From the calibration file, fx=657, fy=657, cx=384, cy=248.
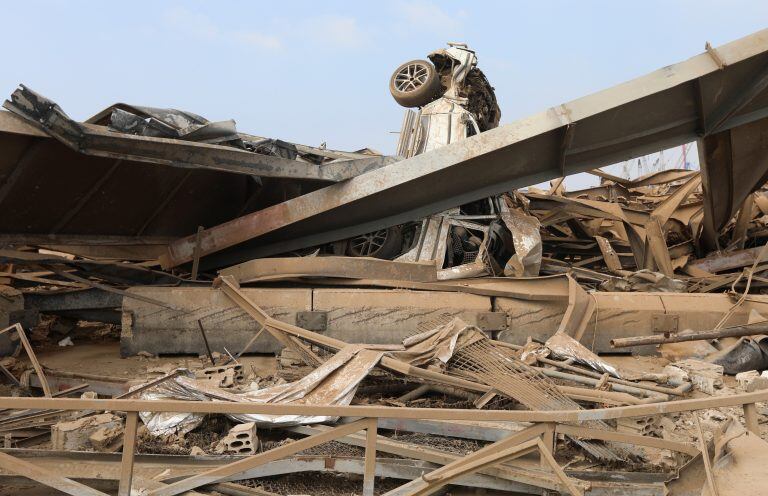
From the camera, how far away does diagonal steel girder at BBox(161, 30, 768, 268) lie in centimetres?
562

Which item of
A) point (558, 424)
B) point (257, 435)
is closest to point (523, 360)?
point (558, 424)

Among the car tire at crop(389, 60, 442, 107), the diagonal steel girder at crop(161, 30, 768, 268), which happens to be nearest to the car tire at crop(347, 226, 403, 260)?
the diagonal steel girder at crop(161, 30, 768, 268)

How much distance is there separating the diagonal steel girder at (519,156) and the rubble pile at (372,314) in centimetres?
2

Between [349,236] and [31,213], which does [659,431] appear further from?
[31,213]

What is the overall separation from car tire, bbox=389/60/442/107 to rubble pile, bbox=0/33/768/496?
0.08 metres

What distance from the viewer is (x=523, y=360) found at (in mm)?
4395

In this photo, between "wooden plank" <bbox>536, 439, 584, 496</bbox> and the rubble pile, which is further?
the rubble pile

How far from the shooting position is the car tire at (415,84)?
27.8 feet

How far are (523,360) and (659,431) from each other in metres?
0.93

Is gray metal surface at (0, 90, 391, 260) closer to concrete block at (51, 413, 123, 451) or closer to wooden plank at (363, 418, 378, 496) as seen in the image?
concrete block at (51, 413, 123, 451)

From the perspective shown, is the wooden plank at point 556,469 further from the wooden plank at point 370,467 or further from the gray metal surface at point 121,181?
the gray metal surface at point 121,181

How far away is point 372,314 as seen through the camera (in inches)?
216

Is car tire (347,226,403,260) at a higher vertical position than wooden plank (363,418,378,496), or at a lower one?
Answer: higher

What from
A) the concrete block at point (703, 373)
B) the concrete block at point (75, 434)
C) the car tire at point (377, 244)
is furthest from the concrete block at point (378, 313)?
the concrete block at point (75, 434)
